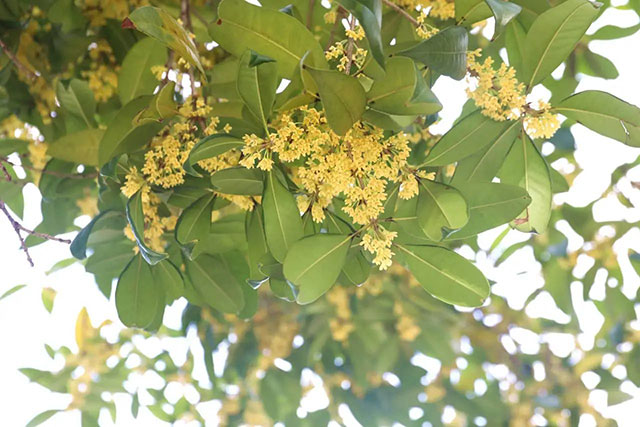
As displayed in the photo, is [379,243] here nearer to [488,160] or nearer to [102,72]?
[488,160]

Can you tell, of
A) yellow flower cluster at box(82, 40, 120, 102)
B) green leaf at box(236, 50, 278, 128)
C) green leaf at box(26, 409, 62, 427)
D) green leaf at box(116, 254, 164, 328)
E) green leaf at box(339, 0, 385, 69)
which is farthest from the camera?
green leaf at box(26, 409, 62, 427)

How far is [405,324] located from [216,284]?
1.09 metres

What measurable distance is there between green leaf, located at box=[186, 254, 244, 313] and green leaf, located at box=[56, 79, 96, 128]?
32cm

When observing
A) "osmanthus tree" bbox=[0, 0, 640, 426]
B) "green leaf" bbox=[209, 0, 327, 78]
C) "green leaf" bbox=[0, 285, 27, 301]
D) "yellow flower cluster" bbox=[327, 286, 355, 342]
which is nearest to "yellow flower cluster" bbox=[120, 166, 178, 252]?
"osmanthus tree" bbox=[0, 0, 640, 426]

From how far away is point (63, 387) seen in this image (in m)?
2.04

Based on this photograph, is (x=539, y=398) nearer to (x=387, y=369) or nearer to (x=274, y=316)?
(x=387, y=369)

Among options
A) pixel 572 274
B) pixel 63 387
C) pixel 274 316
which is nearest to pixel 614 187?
pixel 572 274

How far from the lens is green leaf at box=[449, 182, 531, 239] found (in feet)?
2.48

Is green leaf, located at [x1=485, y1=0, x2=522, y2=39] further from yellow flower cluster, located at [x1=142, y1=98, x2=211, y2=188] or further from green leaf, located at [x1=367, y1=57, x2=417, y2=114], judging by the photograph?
yellow flower cluster, located at [x1=142, y1=98, x2=211, y2=188]

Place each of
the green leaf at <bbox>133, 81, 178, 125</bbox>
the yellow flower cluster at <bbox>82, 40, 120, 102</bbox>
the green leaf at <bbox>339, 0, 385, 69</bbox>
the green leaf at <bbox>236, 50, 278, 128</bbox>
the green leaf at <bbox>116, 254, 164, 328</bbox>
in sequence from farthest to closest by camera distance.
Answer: the yellow flower cluster at <bbox>82, 40, 120, 102</bbox>, the green leaf at <bbox>116, 254, 164, 328</bbox>, the green leaf at <bbox>133, 81, 178, 125</bbox>, the green leaf at <bbox>236, 50, 278, 128</bbox>, the green leaf at <bbox>339, 0, 385, 69</bbox>

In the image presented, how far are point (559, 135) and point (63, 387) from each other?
5.23 feet

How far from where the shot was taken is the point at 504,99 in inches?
30.9

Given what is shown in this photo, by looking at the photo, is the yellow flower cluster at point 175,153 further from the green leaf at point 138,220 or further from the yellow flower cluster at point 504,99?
the yellow flower cluster at point 504,99

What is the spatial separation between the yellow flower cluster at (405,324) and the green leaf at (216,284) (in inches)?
40.8
